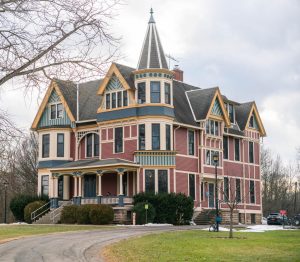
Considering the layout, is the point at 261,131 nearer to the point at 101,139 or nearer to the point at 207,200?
the point at 207,200

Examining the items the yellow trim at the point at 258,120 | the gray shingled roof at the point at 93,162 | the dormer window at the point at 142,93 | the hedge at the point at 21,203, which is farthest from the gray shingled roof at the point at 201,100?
the hedge at the point at 21,203

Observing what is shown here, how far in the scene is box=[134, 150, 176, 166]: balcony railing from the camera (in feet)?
139

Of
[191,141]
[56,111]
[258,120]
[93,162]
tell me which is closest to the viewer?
[93,162]

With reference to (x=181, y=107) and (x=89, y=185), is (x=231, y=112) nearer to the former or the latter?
(x=181, y=107)

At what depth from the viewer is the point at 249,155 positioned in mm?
54125

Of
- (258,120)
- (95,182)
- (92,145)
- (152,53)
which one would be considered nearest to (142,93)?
(152,53)

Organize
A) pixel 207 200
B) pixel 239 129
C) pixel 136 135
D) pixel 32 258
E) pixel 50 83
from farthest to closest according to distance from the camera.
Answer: pixel 239 129 < pixel 207 200 < pixel 136 135 < pixel 32 258 < pixel 50 83

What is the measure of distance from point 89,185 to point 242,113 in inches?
683

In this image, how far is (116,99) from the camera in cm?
4453

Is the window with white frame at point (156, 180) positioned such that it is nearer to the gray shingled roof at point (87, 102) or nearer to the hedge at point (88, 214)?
the hedge at point (88, 214)

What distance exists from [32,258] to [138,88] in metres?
27.2

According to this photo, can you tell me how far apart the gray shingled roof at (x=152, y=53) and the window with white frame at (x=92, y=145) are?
7.58m

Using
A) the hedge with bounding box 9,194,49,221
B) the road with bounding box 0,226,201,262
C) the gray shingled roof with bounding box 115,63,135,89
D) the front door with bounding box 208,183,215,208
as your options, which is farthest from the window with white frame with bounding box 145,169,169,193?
the road with bounding box 0,226,201,262

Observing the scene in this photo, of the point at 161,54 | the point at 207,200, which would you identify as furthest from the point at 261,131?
the point at 161,54
